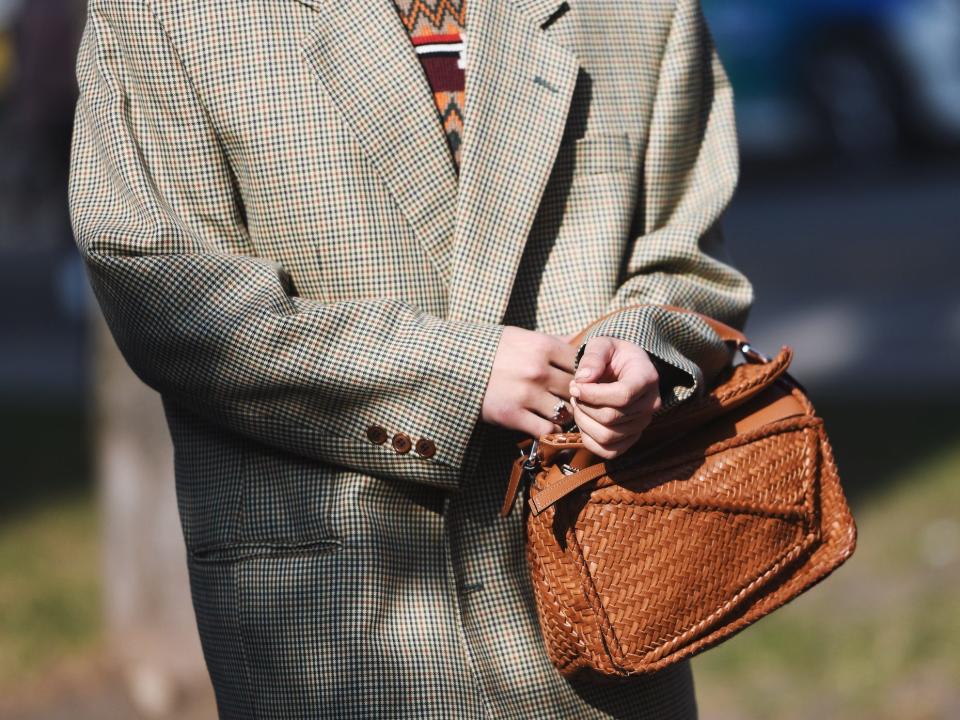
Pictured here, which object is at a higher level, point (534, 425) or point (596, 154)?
point (596, 154)

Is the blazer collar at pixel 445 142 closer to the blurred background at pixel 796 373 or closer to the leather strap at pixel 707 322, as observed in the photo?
the leather strap at pixel 707 322

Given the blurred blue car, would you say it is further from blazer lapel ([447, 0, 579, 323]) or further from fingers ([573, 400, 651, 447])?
fingers ([573, 400, 651, 447])

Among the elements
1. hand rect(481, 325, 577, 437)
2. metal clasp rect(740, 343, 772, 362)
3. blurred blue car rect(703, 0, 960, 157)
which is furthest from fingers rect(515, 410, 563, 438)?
blurred blue car rect(703, 0, 960, 157)

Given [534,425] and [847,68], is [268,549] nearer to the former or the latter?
[534,425]

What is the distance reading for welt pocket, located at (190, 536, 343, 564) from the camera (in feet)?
6.46

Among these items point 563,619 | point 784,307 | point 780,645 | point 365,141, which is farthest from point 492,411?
point 784,307

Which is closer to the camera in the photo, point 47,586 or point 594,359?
point 594,359

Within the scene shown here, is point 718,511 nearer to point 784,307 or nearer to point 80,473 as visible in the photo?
point 80,473

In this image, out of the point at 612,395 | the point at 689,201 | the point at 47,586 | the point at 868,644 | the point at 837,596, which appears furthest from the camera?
the point at 47,586

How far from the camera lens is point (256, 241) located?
6.70 feet

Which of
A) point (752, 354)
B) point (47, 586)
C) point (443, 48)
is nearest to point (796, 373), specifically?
point (47, 586)

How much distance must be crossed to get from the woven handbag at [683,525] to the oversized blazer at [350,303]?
0.28 ft

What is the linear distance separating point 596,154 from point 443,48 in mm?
274

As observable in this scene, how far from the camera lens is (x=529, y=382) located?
74.1 inches
